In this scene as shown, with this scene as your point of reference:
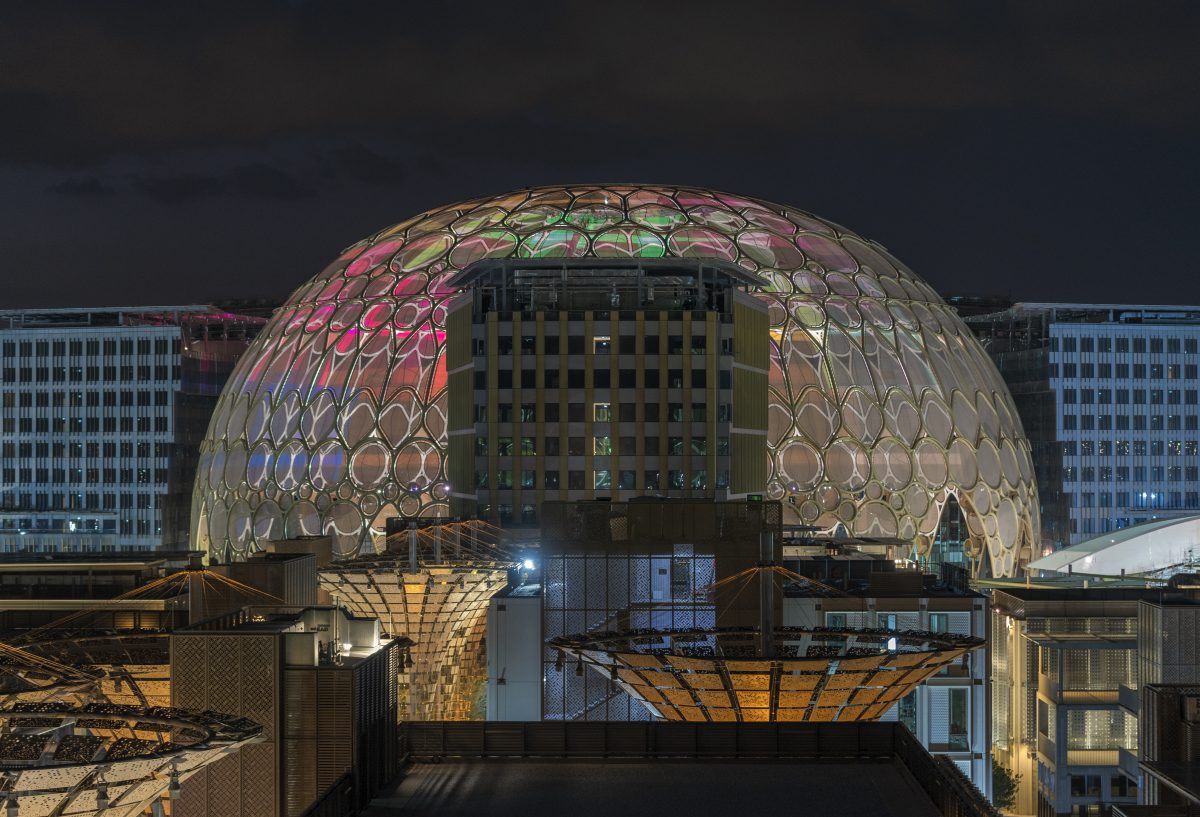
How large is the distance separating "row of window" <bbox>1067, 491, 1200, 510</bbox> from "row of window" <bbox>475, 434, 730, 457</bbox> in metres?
68.6

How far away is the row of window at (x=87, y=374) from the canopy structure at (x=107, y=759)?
101 metres

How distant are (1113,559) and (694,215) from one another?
76.7ft

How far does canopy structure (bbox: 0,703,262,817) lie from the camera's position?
A: 54.8 ft

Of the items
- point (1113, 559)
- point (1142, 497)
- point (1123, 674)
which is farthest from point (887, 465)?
point (1142, 497)

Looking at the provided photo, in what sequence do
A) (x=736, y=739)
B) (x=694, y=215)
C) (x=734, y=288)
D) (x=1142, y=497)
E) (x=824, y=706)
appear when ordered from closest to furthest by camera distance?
(x=736, y=739) → (x=824, y=706) → (x=734, y=288) → (x=694, y=215) → (x=1142, y=497)

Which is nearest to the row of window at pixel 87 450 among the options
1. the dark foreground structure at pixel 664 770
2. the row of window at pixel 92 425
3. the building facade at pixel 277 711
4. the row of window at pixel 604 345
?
the row of window at pixel 92 425

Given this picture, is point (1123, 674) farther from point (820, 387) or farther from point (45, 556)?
point (45, 556)

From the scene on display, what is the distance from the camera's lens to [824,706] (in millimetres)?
30656

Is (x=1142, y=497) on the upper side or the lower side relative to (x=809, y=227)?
lower

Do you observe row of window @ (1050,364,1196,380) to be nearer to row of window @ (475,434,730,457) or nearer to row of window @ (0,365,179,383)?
row of window @ (475,434,730,457)

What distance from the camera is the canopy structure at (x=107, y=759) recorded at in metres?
16.7

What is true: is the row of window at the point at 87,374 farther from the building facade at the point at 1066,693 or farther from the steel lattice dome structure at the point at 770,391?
the building facade at the point at 1066,693

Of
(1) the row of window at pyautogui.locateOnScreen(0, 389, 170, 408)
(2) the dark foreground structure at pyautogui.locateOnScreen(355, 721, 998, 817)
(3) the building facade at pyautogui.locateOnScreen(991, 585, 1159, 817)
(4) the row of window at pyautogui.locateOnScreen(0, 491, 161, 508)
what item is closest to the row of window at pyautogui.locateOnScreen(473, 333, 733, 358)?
(3) the building facade at pyautogui.locateOnScreen(991, 585, 1159, 817)

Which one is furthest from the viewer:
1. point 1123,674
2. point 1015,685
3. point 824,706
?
point 1015,685
